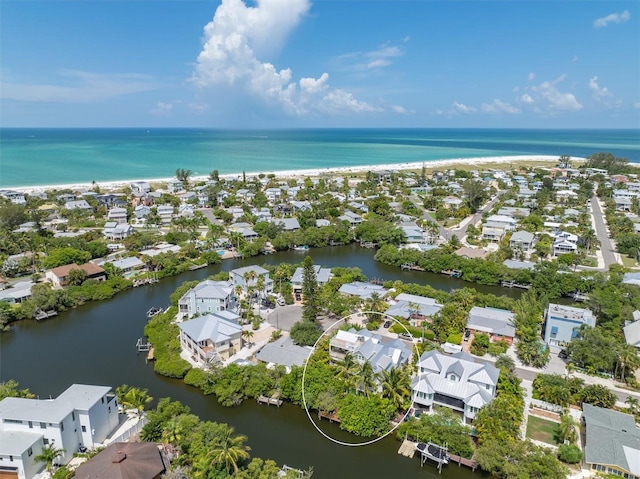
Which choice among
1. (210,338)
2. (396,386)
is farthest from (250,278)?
(396,386)

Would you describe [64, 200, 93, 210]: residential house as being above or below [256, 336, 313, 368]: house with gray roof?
above

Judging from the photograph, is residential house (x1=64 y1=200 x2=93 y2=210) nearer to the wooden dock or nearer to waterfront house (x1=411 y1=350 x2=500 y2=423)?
waterfront house (x1=411 y1=350 x2=500 y2=423)

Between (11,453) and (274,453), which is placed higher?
(11,453)

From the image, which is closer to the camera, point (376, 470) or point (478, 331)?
point (376, 470)

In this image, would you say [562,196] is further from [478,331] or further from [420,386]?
[420,386]

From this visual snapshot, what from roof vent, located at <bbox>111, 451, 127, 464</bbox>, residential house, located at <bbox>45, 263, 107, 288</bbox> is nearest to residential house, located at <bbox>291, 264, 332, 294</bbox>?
residential house, located at <bbox>45, 263, 107, 288</bbox>

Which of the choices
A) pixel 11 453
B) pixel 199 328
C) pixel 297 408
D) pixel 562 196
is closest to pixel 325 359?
pixel 297 408

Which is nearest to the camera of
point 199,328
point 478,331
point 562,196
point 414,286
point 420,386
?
point 420,386
